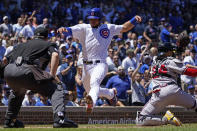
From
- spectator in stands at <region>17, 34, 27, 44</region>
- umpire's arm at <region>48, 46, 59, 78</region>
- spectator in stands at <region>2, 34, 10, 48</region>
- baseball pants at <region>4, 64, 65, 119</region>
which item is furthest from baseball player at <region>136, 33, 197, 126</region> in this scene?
spectator in stands at <region>2, 34, 10, 48</region>

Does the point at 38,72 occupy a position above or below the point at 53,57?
below

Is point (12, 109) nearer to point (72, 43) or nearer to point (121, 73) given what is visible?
point (121, 73)

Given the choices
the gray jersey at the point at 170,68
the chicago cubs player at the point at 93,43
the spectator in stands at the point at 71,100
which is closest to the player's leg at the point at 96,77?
the chicago cubs player at the point at 93,43

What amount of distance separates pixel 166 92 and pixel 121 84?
518 centimetres

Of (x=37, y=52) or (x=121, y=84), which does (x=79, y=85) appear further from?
(x=37, y=52)

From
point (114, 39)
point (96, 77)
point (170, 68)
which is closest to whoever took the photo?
point (170, 68)

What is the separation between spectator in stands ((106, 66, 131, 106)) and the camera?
14727 mm

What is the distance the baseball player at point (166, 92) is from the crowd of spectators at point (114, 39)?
25.3 inches

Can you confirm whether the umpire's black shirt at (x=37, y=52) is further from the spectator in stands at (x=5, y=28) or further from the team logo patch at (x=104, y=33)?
the spectator in stands at (x=5, y=28)

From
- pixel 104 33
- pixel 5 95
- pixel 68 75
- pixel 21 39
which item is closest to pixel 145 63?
pixel 68 75

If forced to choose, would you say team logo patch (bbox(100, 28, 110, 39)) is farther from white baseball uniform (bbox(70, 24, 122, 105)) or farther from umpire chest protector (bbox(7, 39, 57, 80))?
umpire chest protector (bbox(7, 39, 57, 80))

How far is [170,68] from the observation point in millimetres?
9617

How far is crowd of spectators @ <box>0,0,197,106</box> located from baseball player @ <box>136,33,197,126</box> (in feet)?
2.11

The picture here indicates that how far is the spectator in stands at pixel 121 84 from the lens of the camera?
1473 centimetres
